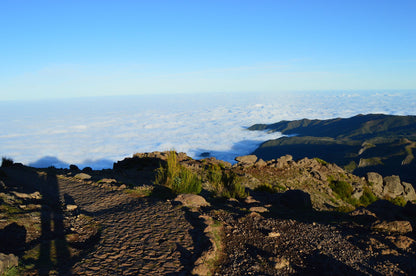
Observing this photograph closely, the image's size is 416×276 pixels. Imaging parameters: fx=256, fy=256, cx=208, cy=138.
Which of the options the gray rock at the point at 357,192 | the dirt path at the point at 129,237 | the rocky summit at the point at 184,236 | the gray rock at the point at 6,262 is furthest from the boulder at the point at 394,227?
the gray rock at the point at 357,192

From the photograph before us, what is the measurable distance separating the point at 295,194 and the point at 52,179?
1308 centimetres

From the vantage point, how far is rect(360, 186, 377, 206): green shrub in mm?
21764

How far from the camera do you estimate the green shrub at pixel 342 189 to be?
21.1 m

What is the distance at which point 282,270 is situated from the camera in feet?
15.4

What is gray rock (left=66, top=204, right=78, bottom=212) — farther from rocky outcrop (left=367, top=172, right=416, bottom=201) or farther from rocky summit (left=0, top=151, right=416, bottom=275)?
rocky outcrop (left=367, top=172, right=416, bottom=201)

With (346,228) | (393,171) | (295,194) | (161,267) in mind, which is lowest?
(393,171)

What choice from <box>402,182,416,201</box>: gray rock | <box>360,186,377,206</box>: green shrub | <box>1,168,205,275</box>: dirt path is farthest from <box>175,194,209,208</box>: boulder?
<box>402,182,416,201</box>: gray rock

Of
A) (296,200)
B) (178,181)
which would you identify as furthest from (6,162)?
(296,200)

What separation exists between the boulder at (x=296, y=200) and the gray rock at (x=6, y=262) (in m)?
8.97

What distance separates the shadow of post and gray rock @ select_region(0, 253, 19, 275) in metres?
0.36

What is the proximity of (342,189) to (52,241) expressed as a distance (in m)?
21.8

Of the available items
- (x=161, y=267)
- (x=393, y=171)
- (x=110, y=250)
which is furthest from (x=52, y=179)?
(x=393, y=171)

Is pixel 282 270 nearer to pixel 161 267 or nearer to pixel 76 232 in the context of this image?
pixel 161 267

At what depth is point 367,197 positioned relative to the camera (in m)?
22.5
